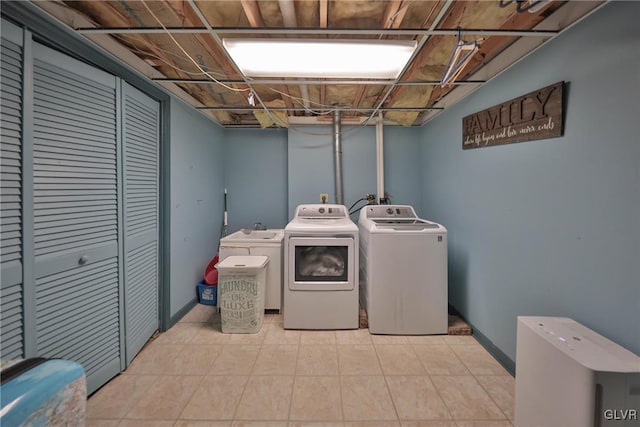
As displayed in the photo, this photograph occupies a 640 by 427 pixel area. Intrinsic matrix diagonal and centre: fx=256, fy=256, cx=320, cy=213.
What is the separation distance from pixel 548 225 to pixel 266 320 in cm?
255

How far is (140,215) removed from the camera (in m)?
2.13

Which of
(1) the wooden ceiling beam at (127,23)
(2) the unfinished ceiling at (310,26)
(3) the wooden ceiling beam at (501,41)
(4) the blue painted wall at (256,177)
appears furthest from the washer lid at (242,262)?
(3) the wooden ceiling beam at (501,41)

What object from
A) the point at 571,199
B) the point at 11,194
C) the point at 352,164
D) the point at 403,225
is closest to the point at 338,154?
the point at 352,164

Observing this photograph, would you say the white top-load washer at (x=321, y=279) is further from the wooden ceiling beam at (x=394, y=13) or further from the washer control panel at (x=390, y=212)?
the wooden ceiling beam at (x=394, y=13)

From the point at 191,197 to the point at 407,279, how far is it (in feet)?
8.02

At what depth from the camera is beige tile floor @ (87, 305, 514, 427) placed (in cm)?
156

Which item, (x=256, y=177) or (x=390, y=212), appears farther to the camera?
(x=256, y=177)

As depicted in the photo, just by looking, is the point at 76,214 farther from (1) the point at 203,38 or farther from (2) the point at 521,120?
(2) the point at 521,120

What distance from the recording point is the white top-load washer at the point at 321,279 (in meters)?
2.49

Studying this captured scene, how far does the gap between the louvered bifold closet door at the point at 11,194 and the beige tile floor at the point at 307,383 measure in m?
0.77

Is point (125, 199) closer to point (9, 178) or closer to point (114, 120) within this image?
point (114, 120)

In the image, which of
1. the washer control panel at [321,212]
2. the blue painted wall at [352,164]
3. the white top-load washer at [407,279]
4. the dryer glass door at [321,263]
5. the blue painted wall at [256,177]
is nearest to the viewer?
the white top-load washer at [407,279]

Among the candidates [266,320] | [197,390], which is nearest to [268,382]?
[197,390]

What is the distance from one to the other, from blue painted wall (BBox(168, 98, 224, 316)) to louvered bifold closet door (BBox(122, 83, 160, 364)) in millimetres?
186
